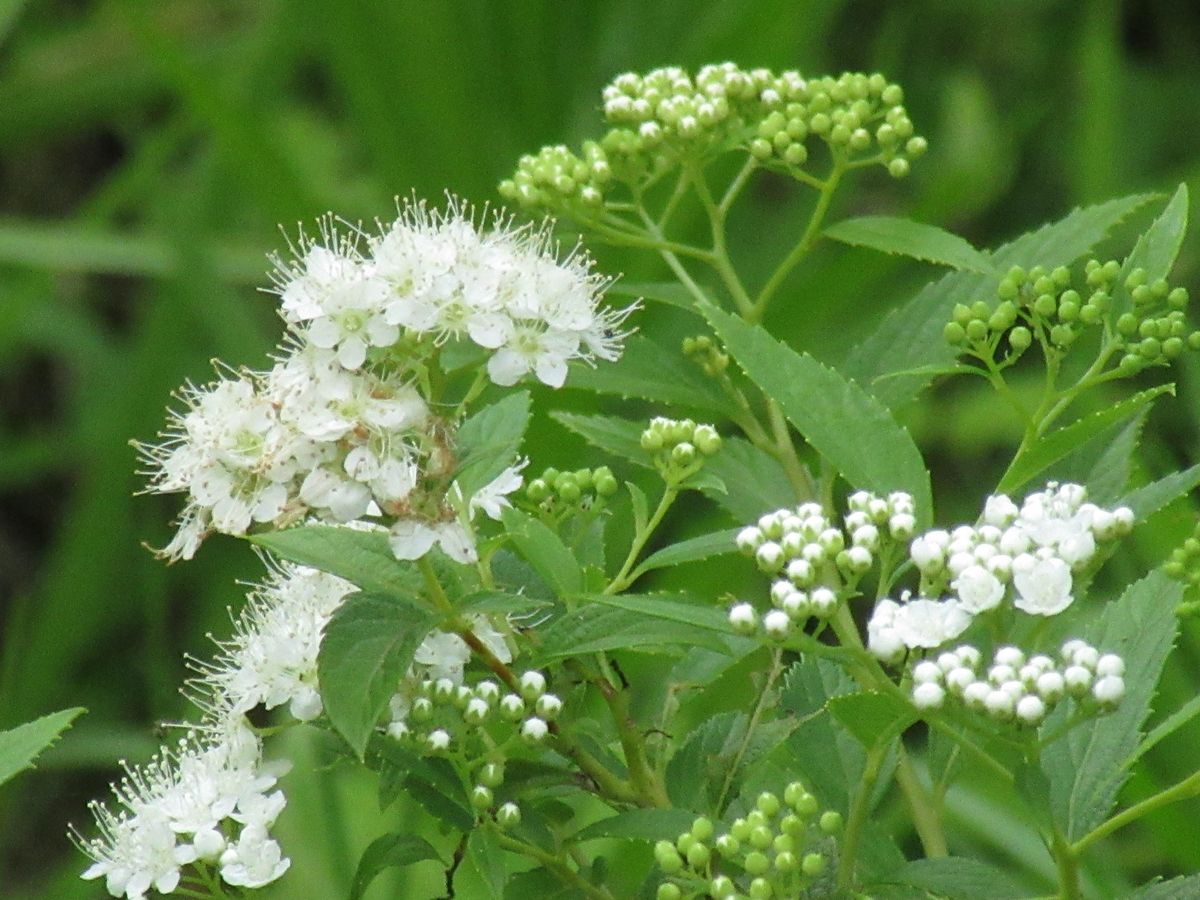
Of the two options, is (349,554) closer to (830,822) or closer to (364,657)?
(364,657)

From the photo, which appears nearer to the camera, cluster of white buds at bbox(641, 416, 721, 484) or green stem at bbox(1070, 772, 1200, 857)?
green stem at bbox(1070, 772, 1200, 857)

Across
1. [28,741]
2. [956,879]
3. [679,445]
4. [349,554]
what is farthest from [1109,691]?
[28,741]

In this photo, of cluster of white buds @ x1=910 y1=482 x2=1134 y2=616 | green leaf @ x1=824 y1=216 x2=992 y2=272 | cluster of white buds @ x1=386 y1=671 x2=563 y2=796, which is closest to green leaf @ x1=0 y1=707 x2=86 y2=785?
cluster of white buds @ x1=386 y1=671 x2=563 y2=796

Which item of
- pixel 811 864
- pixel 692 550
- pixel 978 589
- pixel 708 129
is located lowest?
pixel 811 864

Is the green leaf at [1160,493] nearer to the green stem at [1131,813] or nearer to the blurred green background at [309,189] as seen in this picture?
the green stem at [1131,813]

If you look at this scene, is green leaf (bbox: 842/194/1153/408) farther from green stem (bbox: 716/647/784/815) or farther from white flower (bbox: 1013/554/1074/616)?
white flower (bbox: 1013/554/1074/616)
